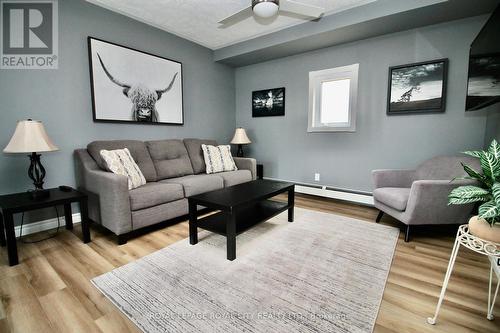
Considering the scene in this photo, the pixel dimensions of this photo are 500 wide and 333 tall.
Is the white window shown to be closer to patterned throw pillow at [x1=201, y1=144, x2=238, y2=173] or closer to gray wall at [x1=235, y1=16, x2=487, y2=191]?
Answer: gray wall at [x1=235, y1=16, x2=487, y2=191]

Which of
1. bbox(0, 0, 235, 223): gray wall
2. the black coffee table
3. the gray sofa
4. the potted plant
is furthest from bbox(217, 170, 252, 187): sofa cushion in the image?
the potted plant

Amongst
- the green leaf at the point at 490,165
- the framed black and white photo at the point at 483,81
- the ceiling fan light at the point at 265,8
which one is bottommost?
the green leaf at the point at 490,165

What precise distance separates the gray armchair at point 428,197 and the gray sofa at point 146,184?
74.9 inches

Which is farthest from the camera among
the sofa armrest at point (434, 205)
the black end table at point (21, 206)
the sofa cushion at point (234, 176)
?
the sofa cushion at point (234, 176)

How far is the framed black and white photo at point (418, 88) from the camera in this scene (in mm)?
2781

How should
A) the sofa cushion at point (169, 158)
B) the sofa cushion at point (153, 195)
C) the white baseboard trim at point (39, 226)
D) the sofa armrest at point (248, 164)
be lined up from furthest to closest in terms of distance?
1. the sofa armrest at point (248, 164)
2. the sofa cushion at point (169, 158)
3. the white baseboard trim at point (39, 226)
4. the sofa cushion at point (153, 195)

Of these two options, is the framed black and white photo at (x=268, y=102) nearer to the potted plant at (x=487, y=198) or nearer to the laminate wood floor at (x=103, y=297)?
the laminate wood floor at (x=103, y=297)

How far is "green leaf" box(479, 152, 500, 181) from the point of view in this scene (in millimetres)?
1085

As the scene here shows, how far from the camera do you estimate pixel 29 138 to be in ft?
6.41

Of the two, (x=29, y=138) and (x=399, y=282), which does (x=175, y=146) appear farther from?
(x=399, y=282)

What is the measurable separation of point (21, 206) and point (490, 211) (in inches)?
117

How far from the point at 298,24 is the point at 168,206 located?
2.98 meters

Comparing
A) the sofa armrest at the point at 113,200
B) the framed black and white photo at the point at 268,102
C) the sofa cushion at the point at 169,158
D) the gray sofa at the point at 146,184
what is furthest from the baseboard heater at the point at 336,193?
the sofa armrest at the point at 113,200

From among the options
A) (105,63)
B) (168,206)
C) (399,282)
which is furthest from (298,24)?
(399,282)
